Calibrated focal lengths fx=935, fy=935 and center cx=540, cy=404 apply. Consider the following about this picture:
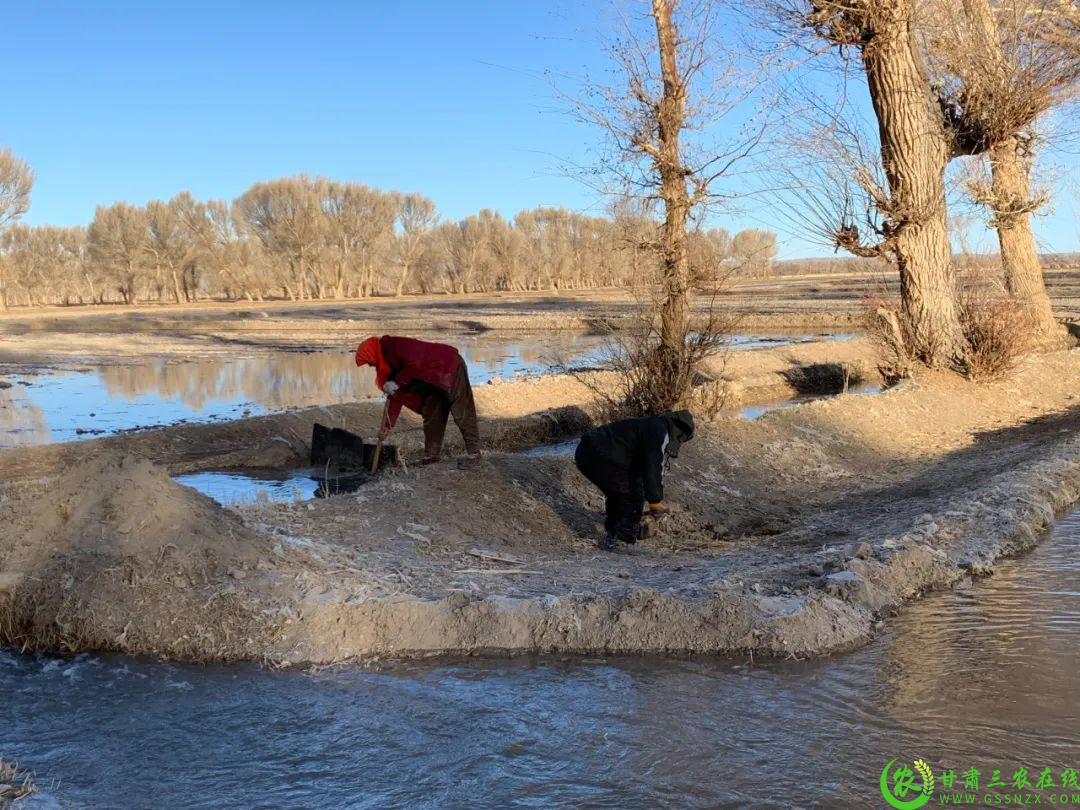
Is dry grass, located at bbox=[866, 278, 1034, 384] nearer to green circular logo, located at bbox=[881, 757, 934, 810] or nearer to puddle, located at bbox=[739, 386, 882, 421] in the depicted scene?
puddle, located at bbox=[739, 386, 882, 421]

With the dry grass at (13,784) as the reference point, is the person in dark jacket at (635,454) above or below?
above

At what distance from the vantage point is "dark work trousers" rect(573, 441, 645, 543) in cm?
755

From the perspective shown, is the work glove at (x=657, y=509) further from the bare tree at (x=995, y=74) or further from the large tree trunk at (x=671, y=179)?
the bare tree at (x=995, y=74)

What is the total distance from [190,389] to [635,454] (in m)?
18.2

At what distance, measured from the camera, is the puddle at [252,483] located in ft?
39.5

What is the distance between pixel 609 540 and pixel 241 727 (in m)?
3.86

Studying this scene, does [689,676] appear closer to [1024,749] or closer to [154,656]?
[1024,749]

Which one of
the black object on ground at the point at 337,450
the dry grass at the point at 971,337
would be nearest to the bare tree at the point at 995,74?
the dry grass at the point at 971,337

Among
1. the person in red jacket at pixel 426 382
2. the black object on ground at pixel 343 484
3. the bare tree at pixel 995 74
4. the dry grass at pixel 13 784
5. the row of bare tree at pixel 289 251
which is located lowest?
the dry grass at pixel 13 784

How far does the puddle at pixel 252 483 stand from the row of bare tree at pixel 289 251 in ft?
199

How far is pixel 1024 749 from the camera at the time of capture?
427cm

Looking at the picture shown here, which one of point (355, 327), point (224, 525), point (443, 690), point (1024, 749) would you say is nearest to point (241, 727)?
point (443, 690)

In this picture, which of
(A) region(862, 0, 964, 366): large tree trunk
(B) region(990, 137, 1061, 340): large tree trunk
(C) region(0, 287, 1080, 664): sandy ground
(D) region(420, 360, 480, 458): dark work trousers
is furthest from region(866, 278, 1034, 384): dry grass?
(D) region(420, 360, 480, 458): dark work trousers

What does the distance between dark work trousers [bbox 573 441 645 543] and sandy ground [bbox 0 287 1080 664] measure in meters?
0.26
